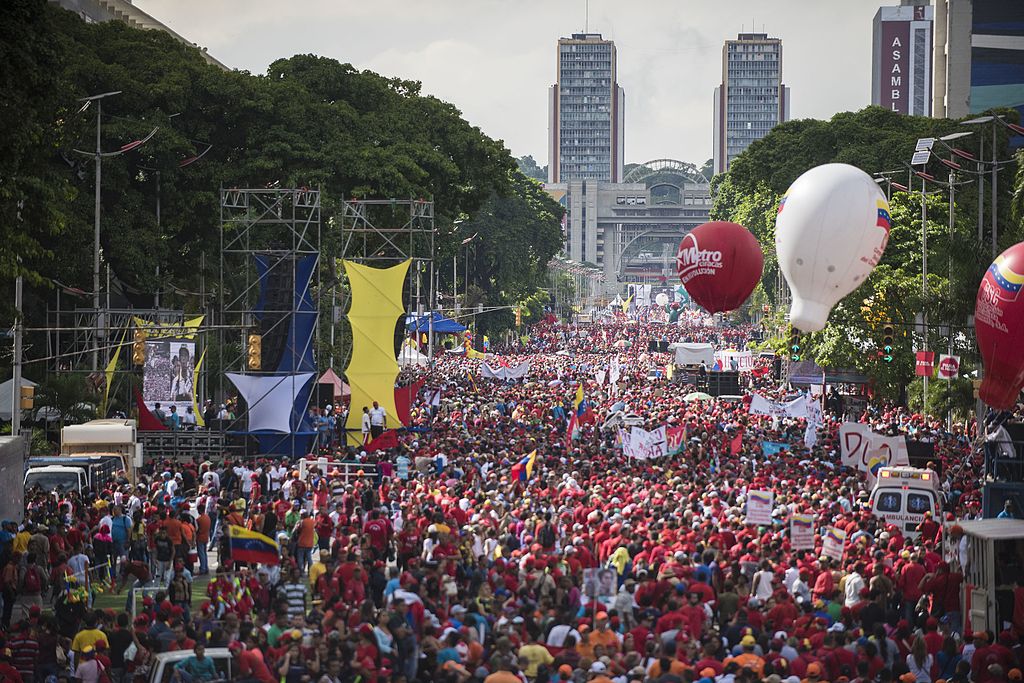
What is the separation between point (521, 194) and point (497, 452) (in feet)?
233

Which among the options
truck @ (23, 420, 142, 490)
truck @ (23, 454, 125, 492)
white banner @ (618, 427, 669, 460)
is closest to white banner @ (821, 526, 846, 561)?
white banner @ (618, 427, 669, 460)

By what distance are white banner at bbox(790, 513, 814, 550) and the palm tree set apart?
63.3 feet

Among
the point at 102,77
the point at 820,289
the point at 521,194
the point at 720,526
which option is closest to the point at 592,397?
the point at 102,77

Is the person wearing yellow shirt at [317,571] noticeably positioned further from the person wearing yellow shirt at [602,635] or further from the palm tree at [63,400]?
the palm tree at [63,400]

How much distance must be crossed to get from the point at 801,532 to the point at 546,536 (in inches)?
122

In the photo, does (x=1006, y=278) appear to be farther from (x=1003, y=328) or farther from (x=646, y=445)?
(x=646, y=445)

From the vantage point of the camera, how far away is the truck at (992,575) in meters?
16.3

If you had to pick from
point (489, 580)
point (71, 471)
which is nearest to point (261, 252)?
point (71, 471)

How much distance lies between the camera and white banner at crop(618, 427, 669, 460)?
101 feet

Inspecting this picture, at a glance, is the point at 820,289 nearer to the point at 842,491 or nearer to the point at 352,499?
the point at 842,491

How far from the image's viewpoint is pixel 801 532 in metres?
19.4

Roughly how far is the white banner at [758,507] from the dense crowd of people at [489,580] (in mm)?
296

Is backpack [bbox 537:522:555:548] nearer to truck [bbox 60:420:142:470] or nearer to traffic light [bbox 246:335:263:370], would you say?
truck [bbox 60:420:142:470]

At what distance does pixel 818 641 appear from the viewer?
45.8ft
